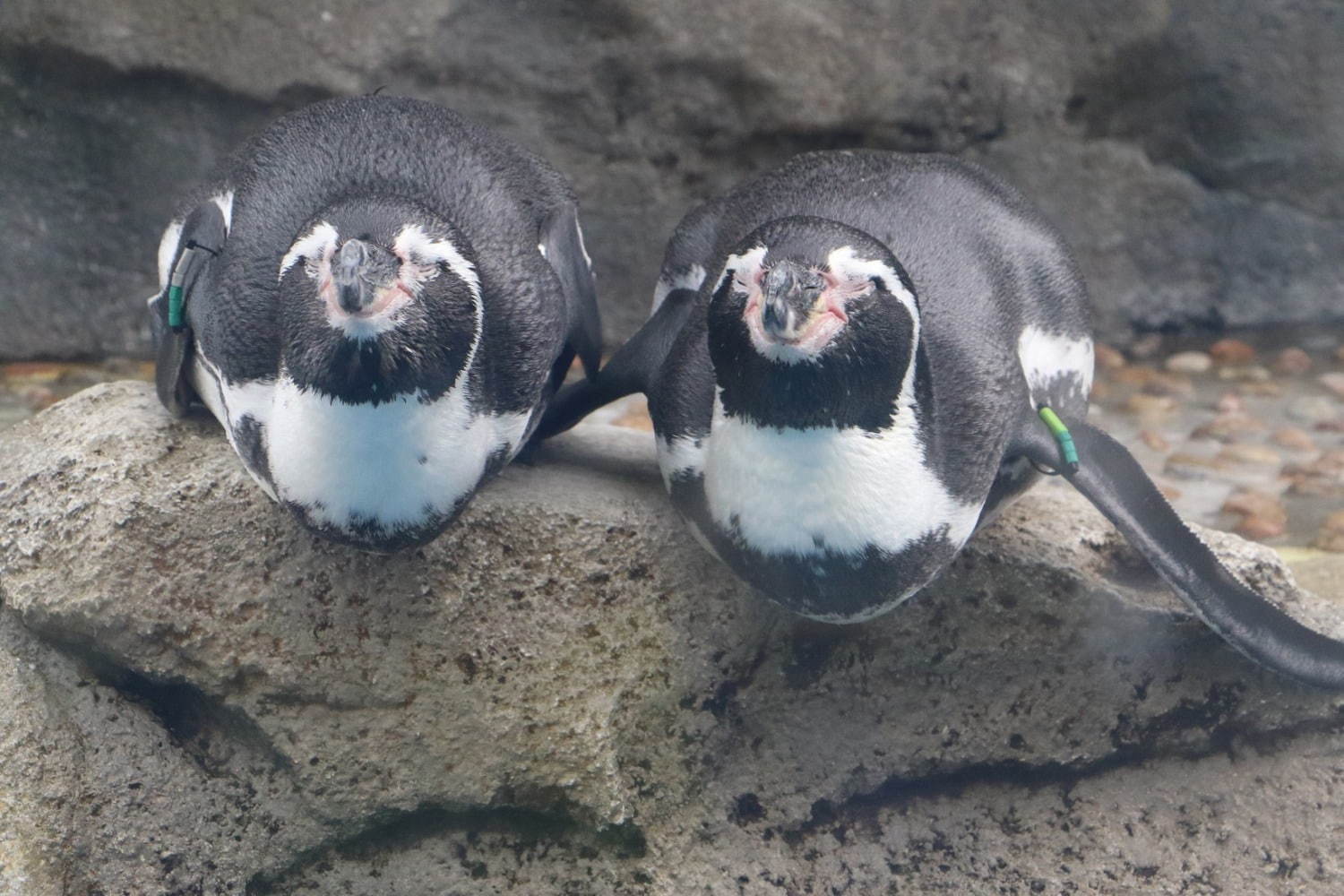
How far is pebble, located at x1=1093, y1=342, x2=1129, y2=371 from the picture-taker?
4164 mm

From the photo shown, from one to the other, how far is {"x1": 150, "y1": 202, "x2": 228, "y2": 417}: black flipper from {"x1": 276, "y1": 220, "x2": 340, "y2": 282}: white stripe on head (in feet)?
1.32

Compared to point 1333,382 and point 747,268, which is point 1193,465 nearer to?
point 1333,382

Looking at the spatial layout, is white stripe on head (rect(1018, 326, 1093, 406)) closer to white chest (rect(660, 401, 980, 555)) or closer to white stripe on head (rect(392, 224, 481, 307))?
white chest (rect(660, 401, 980, 555))

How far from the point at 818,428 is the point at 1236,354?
9.06ft

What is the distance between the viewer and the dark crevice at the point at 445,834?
2104 millimetres

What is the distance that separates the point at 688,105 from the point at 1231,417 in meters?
1.59

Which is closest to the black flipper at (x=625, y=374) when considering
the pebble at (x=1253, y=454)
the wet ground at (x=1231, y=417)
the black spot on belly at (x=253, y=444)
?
the black spot on belly at (x=253, y=444)

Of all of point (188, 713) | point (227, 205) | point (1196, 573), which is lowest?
point (188, 713)

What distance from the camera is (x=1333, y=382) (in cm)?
402

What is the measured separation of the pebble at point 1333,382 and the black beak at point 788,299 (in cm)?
276

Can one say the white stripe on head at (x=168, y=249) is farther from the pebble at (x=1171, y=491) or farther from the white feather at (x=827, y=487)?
the pebble at (x=1171, y=491)

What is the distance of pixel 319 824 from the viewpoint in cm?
211

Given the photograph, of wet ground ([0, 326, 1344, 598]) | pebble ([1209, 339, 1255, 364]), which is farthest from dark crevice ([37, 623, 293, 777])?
pebble ([1209, 339, 1255, 364])

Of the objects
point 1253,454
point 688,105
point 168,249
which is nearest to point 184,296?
point 168,249
